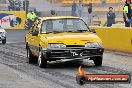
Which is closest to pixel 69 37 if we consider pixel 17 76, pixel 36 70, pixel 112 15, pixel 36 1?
pixel 36 70

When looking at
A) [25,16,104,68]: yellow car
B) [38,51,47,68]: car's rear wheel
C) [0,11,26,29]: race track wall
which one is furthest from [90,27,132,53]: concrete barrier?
[0,11,26,29]: race track wall

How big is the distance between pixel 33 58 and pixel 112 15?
54.7 ft

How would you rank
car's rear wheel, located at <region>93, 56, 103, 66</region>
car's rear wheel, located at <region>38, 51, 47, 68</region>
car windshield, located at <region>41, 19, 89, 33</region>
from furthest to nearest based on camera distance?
Answer: car windshield, located at <region>41, 19, 89, 33</region>, car's rear wheel, located at <region>93, 56, 103, 66</region>, car's rear wheel, located at <region>38, 51, 47, 68</region>

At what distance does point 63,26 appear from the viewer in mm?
14609

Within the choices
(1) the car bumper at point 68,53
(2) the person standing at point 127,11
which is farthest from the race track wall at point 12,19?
(1) the car bumper at point 68,53

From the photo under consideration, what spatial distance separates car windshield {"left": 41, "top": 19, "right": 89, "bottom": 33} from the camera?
14484 millimetres

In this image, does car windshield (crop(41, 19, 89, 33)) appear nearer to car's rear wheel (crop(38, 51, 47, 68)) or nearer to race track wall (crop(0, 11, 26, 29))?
car's rear wheel (crop(38, 51, 47, 68))

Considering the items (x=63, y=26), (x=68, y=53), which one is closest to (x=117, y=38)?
(x=63, y=26)

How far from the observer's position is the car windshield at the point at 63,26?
14484 mm

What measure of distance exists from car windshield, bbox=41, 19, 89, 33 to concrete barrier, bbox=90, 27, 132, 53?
478cm

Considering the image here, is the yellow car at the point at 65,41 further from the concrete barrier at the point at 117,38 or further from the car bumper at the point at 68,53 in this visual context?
the concrete barrier at the point at 117,38

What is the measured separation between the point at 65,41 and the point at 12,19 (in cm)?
3149

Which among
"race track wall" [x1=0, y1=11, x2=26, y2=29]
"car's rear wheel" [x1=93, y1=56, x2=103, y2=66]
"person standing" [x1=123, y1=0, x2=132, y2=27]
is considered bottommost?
"race track wall" [x1=0, y1=11, x2=26, y2=29]

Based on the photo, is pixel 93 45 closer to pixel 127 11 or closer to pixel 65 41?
pixel 65 41
